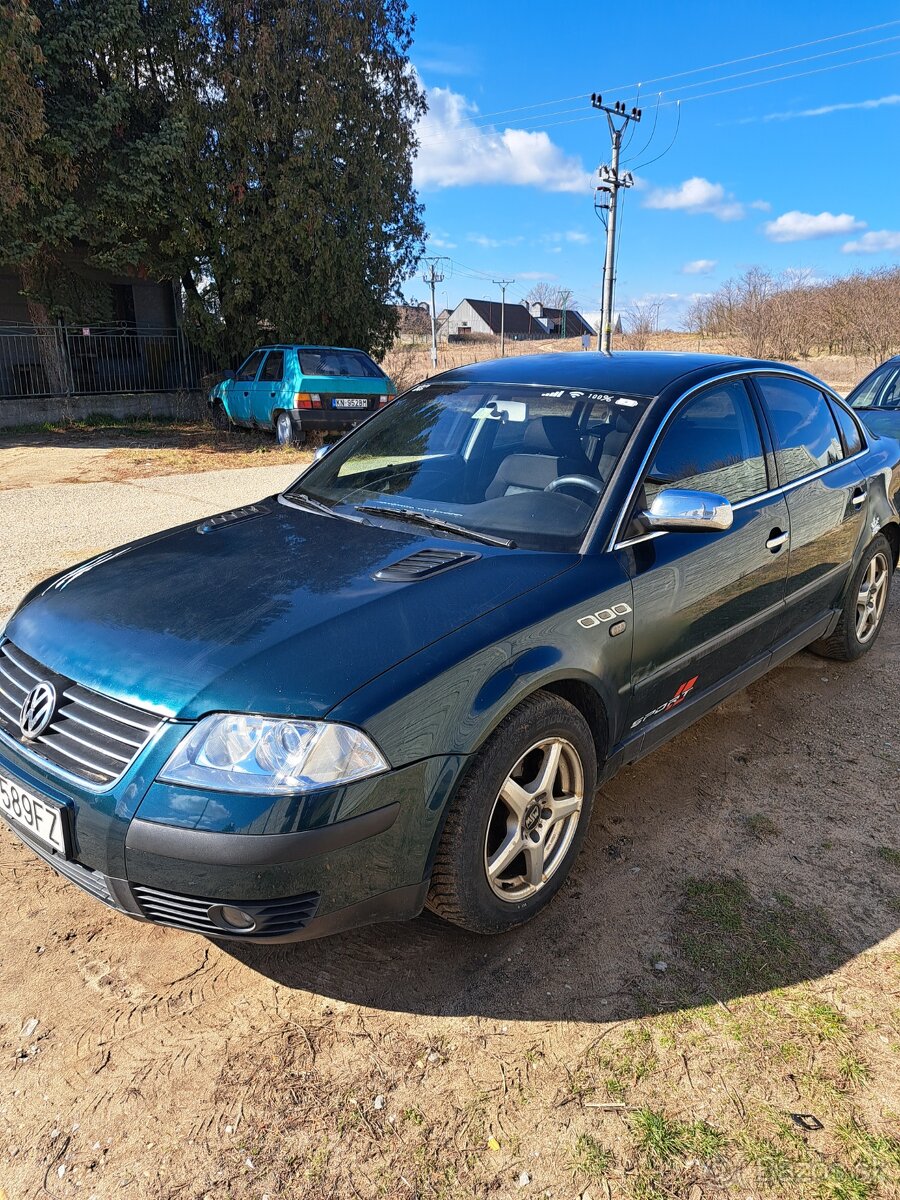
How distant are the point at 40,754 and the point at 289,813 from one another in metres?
0.77

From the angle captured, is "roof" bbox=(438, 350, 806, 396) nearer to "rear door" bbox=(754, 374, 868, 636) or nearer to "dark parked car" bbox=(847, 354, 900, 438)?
"rear door" bbox=(754, 374, 868, 636)

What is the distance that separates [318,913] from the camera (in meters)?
2.09

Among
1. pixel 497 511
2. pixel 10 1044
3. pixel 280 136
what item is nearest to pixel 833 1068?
pixel 497 511

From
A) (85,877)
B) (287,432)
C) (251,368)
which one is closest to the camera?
(85,877)

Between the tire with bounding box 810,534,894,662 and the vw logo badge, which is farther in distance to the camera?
the tire with bounding box 810,534,894,662

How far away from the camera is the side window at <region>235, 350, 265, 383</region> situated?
1457 centimetres

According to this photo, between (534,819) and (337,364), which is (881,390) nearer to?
(534,819)

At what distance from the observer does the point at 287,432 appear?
1384 cm

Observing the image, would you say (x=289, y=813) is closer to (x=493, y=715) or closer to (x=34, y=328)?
(x=493, y=715)

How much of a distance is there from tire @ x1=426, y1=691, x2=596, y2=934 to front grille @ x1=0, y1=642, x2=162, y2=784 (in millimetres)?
842

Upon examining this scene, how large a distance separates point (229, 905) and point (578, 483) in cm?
184

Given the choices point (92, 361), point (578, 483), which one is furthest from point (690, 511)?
point (92, 361)

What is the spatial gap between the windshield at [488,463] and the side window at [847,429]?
1.79 m

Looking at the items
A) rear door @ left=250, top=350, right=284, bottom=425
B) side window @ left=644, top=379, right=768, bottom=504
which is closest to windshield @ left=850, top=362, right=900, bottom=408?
side window @ left=644, top=379, right=768, bottom=504
